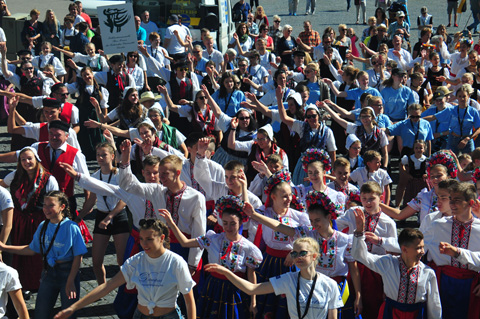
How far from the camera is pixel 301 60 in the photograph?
1509 cm

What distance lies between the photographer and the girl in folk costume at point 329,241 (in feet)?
22.9

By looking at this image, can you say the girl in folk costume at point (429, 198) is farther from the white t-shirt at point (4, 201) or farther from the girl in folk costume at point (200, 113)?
the girl in folk costume at point (200, 113)

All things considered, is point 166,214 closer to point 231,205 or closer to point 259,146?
point 231,205

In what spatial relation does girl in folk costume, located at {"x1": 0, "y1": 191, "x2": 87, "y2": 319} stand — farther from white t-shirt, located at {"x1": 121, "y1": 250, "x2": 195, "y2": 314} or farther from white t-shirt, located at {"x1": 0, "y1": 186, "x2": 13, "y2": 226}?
white t-shirt, located at {"x1": 121, "y1": 250, "x2": 195, "y2": 314}

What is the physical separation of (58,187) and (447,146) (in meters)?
6.65

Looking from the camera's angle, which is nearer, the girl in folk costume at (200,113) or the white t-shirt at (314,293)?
the white t-shirt at (314,293)

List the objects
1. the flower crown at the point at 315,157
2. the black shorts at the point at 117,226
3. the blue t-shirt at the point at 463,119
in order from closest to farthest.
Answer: the black shorts at the point at 117,226
the flower crown at the point at 315,157
the blue t-shirt at the point at 463,119

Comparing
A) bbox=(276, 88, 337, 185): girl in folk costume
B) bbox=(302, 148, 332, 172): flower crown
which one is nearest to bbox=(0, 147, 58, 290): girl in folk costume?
bbox=(302, 148, 332, 172): flower crown

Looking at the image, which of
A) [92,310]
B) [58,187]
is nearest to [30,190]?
[58,187]

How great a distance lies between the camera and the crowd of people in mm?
6480

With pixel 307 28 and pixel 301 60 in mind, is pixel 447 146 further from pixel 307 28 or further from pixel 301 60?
pixel 307 28

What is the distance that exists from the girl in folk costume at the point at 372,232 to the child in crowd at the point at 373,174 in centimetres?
213

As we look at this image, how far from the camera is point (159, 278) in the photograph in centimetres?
640

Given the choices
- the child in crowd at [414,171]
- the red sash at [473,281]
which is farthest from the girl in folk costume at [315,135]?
the red sash at [473,281]
